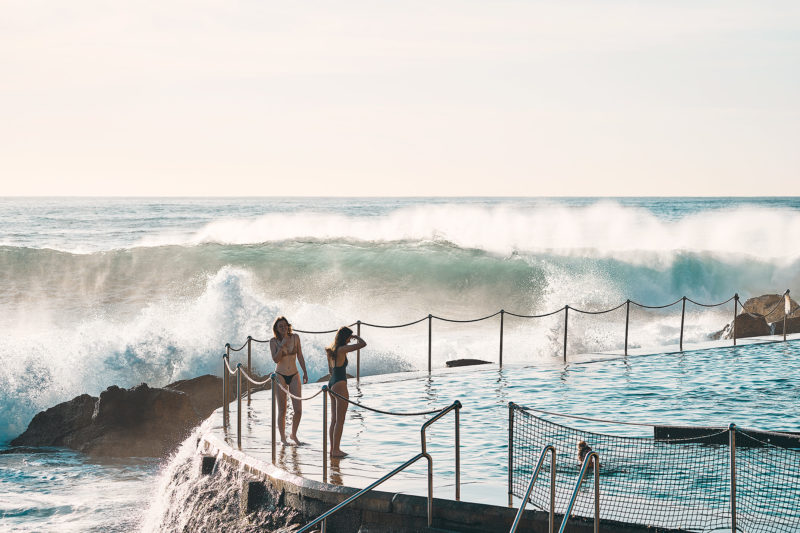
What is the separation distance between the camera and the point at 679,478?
8.05 meters

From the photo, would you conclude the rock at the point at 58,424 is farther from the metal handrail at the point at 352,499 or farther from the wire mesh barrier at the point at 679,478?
the metal handrail at the point at 352,499

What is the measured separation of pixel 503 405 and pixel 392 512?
4582 mm

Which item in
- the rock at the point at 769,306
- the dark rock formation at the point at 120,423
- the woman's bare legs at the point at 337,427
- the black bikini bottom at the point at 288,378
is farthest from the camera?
the rock at the point at 769,306

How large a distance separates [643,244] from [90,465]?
1368 inches

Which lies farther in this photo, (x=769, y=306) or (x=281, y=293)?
(x=281, y=293)

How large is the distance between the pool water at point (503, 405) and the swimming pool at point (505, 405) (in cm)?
1

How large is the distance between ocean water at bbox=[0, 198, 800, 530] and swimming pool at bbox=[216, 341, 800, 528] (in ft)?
8.19

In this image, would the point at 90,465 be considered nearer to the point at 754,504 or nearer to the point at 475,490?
the point at 475,490

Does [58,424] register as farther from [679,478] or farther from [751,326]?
[751,326]

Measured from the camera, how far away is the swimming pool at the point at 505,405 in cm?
837

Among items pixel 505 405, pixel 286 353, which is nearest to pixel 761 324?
pixel 505 405

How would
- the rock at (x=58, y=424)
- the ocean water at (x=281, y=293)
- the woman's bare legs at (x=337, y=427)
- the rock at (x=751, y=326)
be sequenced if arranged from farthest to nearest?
the ocean water at (x=281, y=293), the rock at (x=751, y=326), the rock at (x=58, y=424), the woman's bare legs at (x=337, y=427)

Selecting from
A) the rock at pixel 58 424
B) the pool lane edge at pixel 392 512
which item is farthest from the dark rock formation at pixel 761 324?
the rock at pixel 58 424

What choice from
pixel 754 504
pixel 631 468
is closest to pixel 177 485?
pixel 631 468
